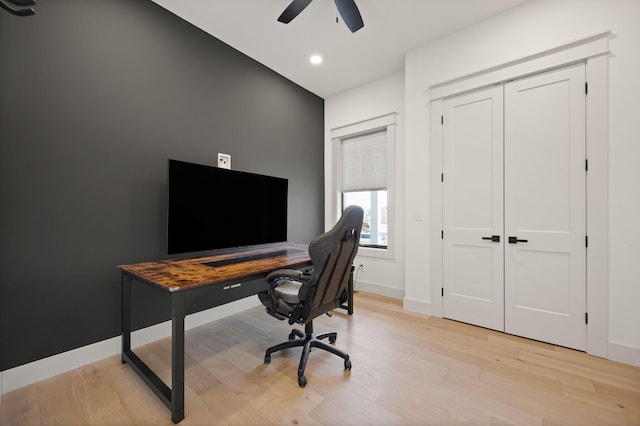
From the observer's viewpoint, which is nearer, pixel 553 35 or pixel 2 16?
pixel 2 16

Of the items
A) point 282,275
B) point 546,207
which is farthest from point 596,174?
point 282,275

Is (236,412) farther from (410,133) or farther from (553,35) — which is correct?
(553,35)

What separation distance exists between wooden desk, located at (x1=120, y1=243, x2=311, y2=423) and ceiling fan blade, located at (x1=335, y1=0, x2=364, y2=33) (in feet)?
6.82

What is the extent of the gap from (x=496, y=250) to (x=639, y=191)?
1.04 m

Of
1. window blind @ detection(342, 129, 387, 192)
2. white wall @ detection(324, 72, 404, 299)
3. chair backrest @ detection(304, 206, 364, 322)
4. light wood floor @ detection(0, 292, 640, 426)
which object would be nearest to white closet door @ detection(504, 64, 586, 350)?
light wood floor @ detection(0, 292, 640, 426)

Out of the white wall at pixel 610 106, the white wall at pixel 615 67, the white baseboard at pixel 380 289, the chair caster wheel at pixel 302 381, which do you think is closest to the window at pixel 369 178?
the white baseboard at pixel 380 289

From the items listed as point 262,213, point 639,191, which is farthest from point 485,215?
point 262,213

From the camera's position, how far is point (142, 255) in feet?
7.34

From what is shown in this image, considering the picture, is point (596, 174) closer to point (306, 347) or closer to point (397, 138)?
point (397, 138)

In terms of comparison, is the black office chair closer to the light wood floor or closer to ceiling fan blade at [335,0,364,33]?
the light wood floor

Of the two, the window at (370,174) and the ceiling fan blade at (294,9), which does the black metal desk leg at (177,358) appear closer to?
the ceiling fan blade at (294,9)

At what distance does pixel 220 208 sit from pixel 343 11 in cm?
197

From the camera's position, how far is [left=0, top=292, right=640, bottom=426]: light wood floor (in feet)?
4.78

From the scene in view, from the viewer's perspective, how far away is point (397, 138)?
11.5 feet
